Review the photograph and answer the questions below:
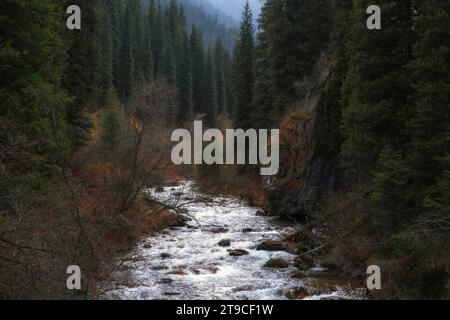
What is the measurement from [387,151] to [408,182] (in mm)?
1235

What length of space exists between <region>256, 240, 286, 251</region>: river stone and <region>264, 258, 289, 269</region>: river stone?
2.09 metres

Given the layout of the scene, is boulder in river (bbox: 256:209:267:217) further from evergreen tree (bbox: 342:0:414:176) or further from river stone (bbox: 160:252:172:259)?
evergreen tree (bbox: 342:0:414:176)

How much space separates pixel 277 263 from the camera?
18.0 metres

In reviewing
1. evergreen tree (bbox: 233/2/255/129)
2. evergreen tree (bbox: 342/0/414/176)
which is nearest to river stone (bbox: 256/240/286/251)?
evergreen tree (bbox: 342/0/414/176)

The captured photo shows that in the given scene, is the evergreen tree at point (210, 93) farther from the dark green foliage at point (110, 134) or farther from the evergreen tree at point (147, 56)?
the dark green foliage at point (110, 134)

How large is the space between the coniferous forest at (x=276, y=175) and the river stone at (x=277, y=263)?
82 mm

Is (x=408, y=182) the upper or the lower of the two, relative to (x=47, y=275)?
upper

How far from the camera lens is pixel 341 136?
23.2 meters

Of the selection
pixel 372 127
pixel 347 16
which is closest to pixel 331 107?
pixel 347 16

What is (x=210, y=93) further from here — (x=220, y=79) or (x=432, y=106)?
(x=432, y=106)

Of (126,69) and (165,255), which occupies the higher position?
(126,69)

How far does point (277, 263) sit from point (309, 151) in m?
9.59

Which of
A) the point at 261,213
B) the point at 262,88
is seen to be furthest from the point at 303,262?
the point at 262,88

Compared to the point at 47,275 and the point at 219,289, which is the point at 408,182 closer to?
the point at 219,289
